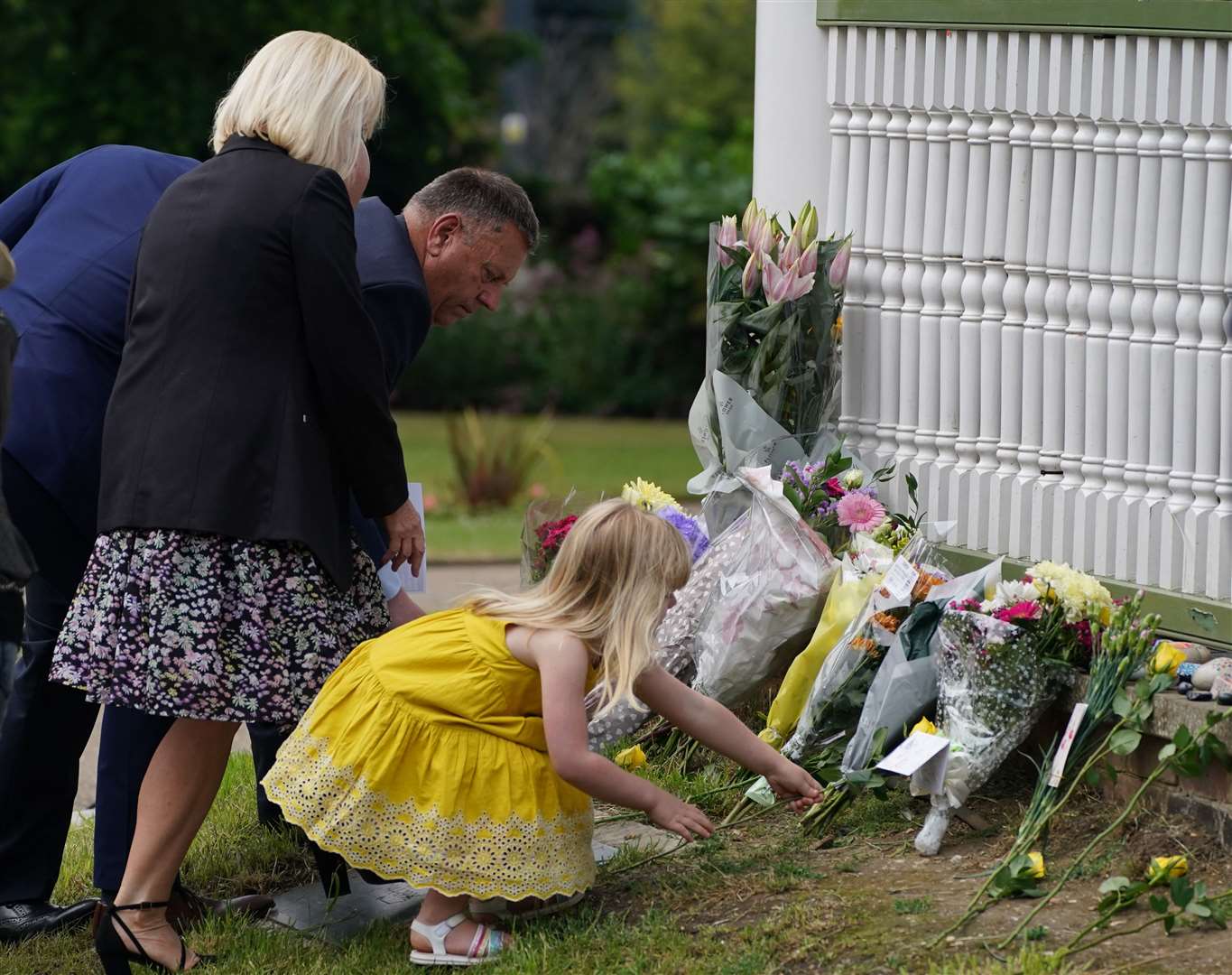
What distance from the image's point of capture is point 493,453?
12.3 metres

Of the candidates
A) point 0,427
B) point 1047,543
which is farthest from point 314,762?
point 1047,543

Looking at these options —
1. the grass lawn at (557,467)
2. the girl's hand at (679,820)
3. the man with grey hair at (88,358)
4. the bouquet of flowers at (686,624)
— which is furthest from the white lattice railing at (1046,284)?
the grass lawn at (557,467)

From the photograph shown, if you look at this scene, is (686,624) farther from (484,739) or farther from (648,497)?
(484,739)

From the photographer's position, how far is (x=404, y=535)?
137 inches

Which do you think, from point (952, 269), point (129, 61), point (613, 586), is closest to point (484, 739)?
point (613, 586)

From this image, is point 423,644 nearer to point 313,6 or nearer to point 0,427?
point 0,427

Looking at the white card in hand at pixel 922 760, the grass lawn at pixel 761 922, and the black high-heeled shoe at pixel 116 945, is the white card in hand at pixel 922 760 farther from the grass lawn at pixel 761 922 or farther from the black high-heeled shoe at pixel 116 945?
the black high-heeled shoe at pixel 116 945

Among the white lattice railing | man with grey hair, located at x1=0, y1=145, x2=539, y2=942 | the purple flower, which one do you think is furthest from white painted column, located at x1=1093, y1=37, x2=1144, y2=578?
man with grey hair, located at x1=0, y1=145, x2=539, y2=942

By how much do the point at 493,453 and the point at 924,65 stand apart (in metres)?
8.13

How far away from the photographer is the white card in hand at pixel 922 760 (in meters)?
3.39

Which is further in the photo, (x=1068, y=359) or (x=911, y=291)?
(x=911, y=291)

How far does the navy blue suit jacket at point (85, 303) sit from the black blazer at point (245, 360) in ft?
0.89

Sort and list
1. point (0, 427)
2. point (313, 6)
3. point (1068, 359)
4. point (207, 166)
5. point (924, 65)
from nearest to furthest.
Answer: point (0, 427), point (207, 166), point (1068, 359), point (924, 65), point (313, 6)

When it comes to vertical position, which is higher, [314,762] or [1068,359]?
[1068,359]
